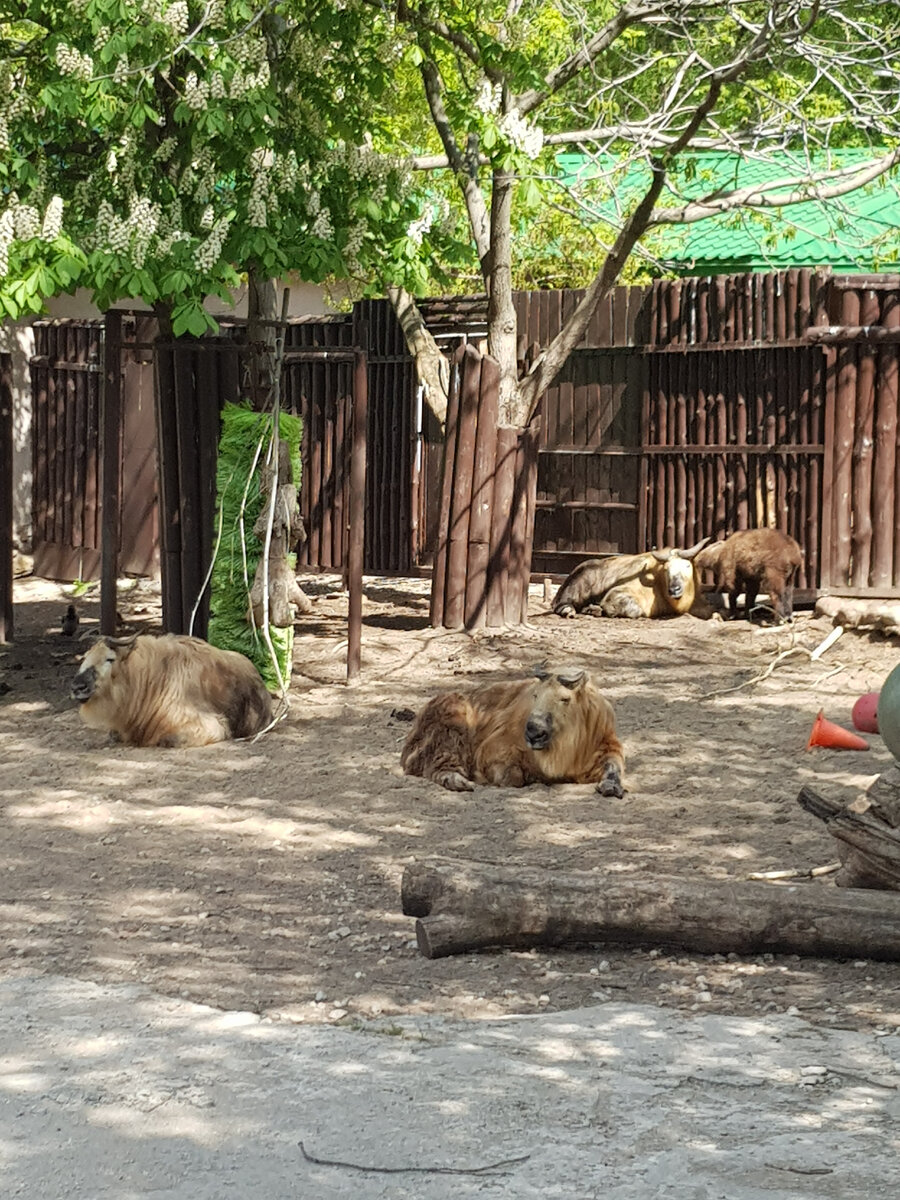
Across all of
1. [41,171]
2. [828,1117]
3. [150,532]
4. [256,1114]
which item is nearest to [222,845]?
[256,1114]

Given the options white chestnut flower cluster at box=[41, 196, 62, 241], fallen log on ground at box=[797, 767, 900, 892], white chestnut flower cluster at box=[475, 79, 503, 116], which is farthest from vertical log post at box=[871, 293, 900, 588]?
fallen log on ground at box=[797, 767, 900, 892]

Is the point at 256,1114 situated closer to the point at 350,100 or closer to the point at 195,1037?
the point at 195,1037

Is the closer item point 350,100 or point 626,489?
point 350,100

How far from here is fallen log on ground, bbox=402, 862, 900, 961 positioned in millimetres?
5633

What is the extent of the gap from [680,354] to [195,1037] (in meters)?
11.2

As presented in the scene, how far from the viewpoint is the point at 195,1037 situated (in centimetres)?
489

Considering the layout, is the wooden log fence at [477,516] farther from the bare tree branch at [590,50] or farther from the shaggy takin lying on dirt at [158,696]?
the shaggy takin lying on dirt at [158,696]

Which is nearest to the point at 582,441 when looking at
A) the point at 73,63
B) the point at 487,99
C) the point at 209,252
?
the point at 487,99

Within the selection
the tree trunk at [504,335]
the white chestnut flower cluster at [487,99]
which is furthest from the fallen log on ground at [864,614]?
the white chestnut flower cluster at [487,99]

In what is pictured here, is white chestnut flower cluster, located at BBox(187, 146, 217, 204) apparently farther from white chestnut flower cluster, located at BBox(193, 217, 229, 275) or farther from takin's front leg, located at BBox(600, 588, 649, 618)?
takin's front leg, located at BBox(600, 588, 649, 618)

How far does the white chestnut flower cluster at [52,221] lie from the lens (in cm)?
942

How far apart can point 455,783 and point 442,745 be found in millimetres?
293

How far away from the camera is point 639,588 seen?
1459cm

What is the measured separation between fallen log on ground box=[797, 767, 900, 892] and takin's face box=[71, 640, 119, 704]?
16.4 ft
